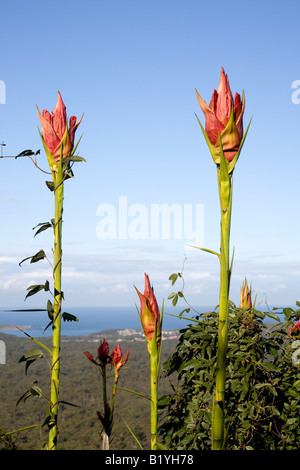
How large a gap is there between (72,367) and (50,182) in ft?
39.3

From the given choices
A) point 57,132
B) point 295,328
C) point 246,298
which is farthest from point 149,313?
point 295,328

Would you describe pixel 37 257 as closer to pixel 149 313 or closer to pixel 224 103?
pixel 149 313

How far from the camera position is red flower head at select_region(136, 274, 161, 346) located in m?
1.84

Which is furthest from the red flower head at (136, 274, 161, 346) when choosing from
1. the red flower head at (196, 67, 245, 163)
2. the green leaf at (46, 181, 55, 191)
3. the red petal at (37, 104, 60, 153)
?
the red petal at (37, 104, 60, 153)

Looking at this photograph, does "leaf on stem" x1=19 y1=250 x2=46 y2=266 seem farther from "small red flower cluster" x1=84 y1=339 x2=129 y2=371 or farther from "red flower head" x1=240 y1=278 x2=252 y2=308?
"red flower head" x1=240 y1=278 x2=252 y2=308

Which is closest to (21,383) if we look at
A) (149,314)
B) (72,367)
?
(72,367)

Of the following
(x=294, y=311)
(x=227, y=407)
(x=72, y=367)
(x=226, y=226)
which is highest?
(x=226, y=226)

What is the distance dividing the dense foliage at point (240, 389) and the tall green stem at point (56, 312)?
0.76 metres

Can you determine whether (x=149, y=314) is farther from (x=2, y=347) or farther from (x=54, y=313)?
(x=2, y=347)

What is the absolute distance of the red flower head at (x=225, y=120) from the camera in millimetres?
1586

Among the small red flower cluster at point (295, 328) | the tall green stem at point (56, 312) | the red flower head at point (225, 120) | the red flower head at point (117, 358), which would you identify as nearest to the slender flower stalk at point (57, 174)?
the tall green stem at point (56, 312)

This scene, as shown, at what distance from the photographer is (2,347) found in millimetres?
3109

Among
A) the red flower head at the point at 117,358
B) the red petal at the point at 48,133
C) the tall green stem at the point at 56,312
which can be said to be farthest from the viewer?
the red petal at the point at 48,133

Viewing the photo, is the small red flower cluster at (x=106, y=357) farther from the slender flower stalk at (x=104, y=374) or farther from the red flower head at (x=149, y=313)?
the red flower head at (x=149, y=313)
